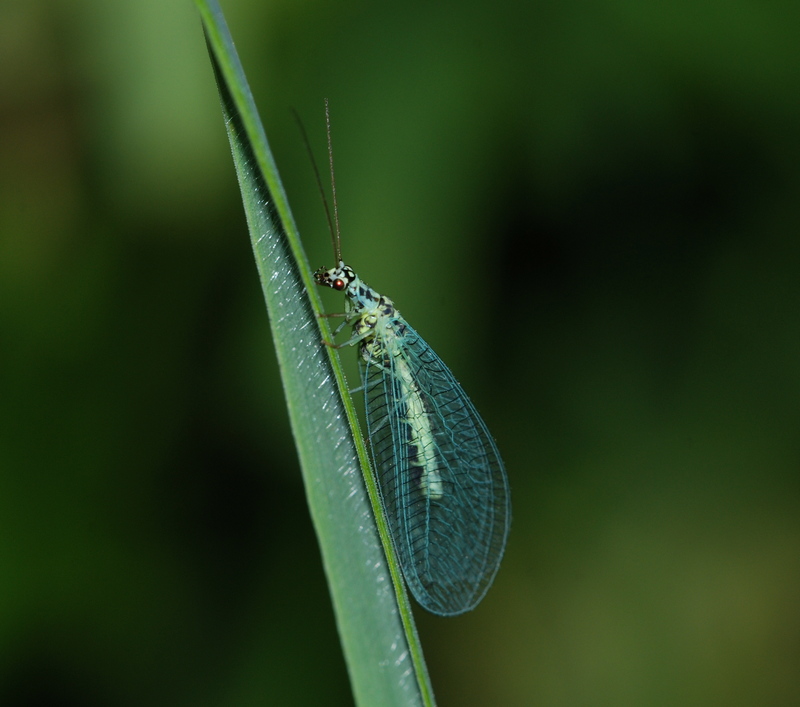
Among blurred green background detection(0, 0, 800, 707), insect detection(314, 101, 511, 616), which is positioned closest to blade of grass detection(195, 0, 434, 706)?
insect detection(314, 101, 511, 616)

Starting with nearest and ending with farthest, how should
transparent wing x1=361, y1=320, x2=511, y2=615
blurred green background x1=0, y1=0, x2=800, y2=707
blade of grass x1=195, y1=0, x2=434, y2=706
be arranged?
blade of grass x1=195, y1=0, x2=434, y2=706, transparent wing x1=361, y1=320, x2=511, y2=615, blurred green background x1=0, y1=0, x2=800, y2=707

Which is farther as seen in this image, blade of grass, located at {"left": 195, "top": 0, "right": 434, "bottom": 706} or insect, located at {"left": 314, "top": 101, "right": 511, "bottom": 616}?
insect, located at {"left": 314, "top": 101, "right": 511, "bottom": 616}

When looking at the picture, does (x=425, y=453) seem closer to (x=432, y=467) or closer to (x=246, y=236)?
(x=432, y=467)

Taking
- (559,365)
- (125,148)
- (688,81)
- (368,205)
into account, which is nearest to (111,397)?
(125,148)

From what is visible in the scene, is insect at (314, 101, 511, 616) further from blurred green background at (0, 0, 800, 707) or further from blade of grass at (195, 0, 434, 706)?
blade of grass at (195, 0, 434, 706)

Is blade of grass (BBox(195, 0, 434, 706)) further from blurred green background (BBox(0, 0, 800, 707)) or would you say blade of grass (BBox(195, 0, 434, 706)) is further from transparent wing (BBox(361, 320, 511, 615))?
blurred green background (BBox(0, 0, 800, 707))

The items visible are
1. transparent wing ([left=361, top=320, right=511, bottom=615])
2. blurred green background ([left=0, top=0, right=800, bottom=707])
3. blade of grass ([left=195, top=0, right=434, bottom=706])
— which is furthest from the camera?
blurred green background ([left=0, top=0, right=800, bottom=707])

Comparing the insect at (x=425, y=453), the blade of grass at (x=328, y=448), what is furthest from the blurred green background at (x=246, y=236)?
the blade of grass at (x=328, y=448)

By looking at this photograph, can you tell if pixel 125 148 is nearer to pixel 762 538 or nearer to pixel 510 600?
pixel 510 600
